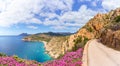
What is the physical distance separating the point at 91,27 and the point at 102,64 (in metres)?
41.3

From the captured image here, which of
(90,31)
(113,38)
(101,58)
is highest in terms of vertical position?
(90,31)

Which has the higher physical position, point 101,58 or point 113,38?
point 113,38

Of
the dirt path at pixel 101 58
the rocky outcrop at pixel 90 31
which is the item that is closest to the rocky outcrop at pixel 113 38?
Answer: the dirt path at pixel 101 58

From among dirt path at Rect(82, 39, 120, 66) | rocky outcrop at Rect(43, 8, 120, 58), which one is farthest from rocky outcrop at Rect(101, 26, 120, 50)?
rocky outcrop at Rect(43, 8, 120, 58)

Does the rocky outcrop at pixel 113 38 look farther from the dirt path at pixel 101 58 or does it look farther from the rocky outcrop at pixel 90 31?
the rocky outcrop at pixel 90 31

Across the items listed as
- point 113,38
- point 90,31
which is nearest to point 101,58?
point 113,38

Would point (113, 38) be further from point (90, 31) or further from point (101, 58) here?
point (90, 31)

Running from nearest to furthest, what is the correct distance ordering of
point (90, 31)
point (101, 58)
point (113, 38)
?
point (101, 58)
point (113, 38)
point (90, 31)

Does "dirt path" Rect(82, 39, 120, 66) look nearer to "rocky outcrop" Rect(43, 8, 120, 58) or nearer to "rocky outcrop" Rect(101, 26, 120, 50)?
"rocky outcrop" Rect(101, 26, 120, 50)

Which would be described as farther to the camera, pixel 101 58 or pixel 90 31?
pixel 90 31

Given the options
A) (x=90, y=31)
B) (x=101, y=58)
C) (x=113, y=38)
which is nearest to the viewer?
Answer: (x=101, y=58)

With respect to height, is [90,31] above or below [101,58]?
above

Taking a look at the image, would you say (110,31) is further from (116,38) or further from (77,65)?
(77,65)

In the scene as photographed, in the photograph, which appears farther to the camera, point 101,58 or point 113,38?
point 113,38
